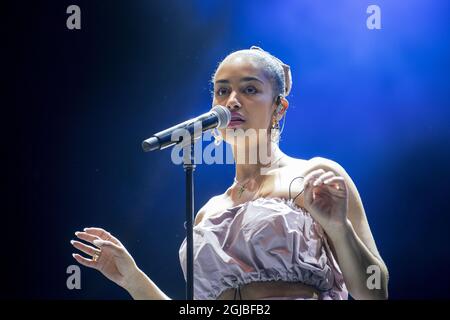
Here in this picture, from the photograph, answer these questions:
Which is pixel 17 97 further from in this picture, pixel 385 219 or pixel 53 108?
pixel 385 219

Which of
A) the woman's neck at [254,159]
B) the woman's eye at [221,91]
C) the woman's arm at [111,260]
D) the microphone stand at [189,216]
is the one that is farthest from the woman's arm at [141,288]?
the woman's eye at [221,91]

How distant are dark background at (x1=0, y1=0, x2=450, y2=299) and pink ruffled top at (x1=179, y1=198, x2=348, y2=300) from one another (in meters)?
0.62

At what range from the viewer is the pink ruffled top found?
1.55 meters

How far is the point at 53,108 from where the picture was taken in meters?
2.38

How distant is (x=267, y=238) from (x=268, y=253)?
41 millimetres

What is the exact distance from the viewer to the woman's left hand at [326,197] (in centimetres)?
132

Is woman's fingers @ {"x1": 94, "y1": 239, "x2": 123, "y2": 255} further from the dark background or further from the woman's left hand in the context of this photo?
the dark background

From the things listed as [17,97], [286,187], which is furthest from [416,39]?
[17,97]

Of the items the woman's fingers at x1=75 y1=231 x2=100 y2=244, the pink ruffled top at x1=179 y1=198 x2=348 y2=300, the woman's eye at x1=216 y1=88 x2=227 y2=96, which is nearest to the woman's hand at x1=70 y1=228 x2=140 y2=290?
the woman's fingers at x1=75 y1=231 x2=100 y2=244

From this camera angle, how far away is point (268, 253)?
157 cm

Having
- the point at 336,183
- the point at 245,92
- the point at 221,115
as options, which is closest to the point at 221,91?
the point at 245,92

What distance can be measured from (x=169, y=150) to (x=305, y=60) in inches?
26.2

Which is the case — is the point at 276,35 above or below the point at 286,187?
above

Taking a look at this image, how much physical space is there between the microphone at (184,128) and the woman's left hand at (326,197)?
26 centimetres
